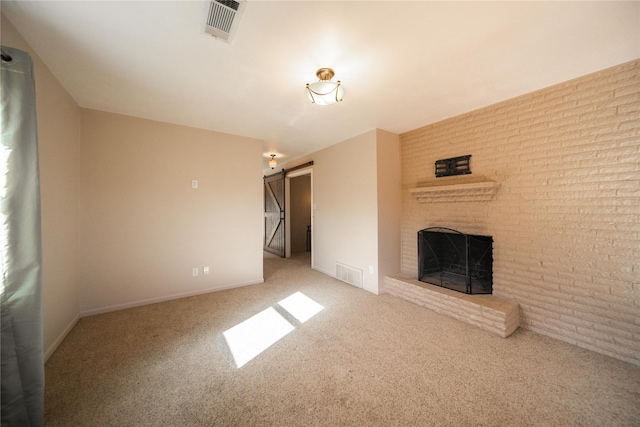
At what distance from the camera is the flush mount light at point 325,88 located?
204 centimetres

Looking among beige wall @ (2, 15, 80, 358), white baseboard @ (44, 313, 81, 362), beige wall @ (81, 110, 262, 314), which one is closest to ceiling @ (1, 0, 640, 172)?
beige wall @ (2, 15, 80, 358)

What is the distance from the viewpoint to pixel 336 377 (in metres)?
1.80

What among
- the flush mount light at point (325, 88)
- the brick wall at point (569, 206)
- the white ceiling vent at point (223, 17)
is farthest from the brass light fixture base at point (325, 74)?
the brick wall at point (569, 206)

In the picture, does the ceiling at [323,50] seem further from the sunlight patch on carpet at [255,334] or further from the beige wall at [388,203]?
the sunlight patch on carpet at [255,334]

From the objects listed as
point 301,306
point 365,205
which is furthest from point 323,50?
point 301,306

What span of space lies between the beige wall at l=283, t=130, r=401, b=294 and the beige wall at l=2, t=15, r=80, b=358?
3.56 metres

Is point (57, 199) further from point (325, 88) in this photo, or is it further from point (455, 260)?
point (455, 260)

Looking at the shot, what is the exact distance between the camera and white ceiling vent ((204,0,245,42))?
1.44m

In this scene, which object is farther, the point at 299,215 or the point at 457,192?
the point at 299,215

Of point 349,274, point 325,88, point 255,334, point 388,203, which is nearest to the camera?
point 325,88

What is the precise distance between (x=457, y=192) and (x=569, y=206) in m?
1.05

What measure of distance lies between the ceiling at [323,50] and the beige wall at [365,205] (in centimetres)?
96

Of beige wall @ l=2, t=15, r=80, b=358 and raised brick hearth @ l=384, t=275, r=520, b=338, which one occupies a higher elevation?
beige wall @ l=2, t=15, r=80, b=358

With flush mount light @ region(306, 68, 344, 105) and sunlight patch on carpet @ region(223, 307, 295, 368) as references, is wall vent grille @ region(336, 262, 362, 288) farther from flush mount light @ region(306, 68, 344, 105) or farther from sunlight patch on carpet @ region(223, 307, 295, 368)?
flush mount light @ region(306, 68, 344, 105)
